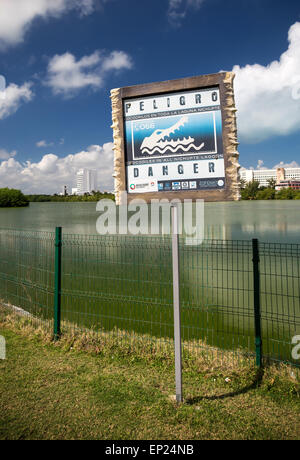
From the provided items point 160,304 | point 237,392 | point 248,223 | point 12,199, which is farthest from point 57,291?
point 12,199

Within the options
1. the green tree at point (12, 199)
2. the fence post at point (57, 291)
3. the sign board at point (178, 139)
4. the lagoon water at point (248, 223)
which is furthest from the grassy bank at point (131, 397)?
the green tree at point (12, 199)

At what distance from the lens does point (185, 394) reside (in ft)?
11.4

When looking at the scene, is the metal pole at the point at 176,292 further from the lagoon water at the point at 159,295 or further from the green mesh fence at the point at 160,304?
the green mesh fence at the point at 160,304

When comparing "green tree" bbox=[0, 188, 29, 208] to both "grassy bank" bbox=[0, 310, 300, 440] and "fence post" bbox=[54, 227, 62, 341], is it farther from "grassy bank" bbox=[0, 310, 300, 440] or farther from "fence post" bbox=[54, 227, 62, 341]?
"grassy bank" bbox=[0, 310, 300, 440]

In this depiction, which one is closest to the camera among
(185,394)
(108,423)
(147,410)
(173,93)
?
(173,93)

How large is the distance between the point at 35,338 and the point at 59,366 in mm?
1079

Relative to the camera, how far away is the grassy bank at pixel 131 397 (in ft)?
9.30

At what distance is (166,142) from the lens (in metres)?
2.50

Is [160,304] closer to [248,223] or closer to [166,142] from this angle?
[166,142]

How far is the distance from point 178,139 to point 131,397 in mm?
2796
